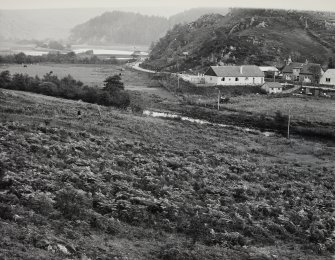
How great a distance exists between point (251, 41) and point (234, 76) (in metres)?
40.6

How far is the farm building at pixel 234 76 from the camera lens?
9319 centimetres

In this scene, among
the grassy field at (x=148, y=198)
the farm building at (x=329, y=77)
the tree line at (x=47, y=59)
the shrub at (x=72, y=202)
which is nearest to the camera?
the grassy field at (x=148, y=198)

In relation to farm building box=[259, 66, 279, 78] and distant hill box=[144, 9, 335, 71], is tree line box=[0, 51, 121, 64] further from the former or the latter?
farm building box=[259, 66, 279, 78]

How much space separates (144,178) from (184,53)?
119 m

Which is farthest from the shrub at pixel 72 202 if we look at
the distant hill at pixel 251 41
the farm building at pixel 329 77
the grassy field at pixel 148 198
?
the distant hill at pixel 251 41

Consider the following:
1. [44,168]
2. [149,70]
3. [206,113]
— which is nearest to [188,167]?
[44,168]

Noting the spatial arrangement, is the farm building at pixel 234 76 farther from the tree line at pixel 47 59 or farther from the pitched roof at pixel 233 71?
the tree line at pixel 47 59

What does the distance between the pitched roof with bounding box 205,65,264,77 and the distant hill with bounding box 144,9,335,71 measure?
20.6m

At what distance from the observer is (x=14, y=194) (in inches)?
768

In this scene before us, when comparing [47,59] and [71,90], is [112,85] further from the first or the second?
[47,59]

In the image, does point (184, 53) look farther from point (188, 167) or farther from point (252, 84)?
point (188, 167)

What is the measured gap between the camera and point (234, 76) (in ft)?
309

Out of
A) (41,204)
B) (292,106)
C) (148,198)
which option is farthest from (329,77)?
(41,204)

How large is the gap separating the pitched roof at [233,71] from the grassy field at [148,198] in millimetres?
52663
